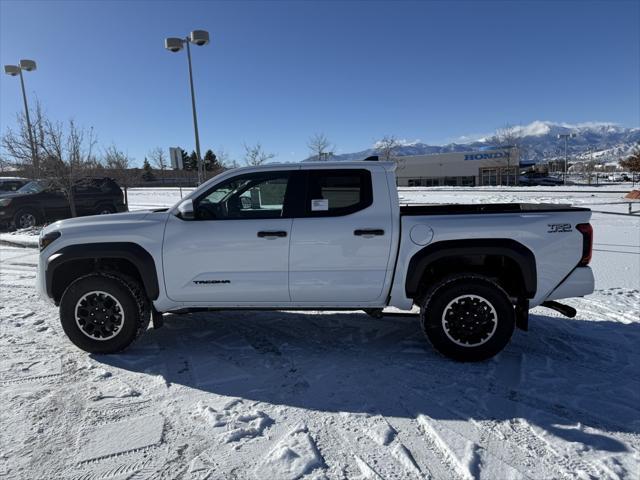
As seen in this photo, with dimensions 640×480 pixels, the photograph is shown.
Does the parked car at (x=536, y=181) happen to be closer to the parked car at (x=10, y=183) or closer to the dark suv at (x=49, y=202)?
the dark suv at (x=49, y=202)

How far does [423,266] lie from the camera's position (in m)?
3.71

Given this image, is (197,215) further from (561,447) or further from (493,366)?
(561,447)

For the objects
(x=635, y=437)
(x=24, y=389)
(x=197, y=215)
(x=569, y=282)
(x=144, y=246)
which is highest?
(x=197, y=215)

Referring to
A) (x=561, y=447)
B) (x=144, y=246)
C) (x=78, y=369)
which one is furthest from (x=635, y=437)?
(x=78, y=369)

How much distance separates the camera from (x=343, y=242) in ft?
12.3

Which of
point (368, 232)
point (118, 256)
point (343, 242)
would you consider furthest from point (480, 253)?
point (118, 256)

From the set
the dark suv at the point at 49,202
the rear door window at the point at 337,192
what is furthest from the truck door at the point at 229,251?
the dark suv at the point at 49,202

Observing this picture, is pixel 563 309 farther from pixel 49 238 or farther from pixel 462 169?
pixel 462 169

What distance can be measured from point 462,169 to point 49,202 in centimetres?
6049

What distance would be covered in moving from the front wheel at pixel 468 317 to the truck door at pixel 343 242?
54 cm

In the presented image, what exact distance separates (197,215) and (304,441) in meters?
2.24

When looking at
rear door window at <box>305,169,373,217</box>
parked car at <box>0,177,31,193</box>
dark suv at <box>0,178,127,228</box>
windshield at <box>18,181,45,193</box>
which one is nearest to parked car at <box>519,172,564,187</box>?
dark suv at <box>0,178,127,228</box>

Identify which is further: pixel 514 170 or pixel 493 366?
pixel 514 170

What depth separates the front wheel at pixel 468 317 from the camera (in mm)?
3668
